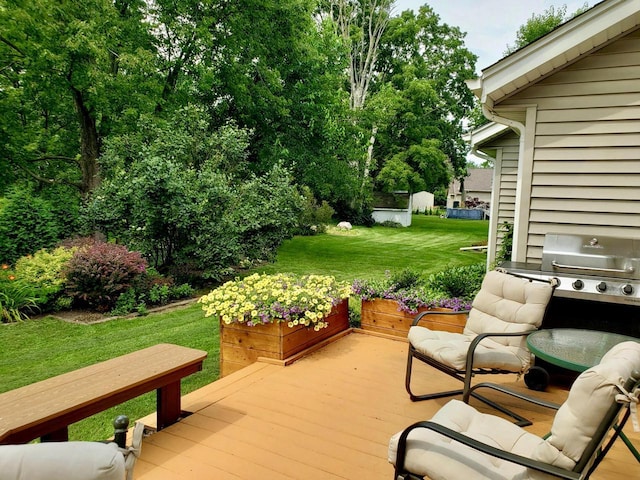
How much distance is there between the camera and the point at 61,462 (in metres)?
1.17

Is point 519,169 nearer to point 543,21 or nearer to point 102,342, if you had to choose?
point 102,342

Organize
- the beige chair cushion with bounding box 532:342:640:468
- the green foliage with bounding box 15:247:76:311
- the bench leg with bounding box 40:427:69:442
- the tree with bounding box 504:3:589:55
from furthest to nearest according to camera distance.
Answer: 1. the tree with bounding box 504:3:589:55
2. the green foliage with bounding box 15:247:76:311
3. the bench leg with bounding box 40:427:69:442
4. the beige chair cushion with bounding box 532:342:640:468

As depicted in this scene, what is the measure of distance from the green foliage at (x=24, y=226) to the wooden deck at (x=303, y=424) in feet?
17.8

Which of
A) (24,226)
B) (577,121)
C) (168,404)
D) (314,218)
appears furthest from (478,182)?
(168,404)

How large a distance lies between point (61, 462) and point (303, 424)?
1828 millimetres

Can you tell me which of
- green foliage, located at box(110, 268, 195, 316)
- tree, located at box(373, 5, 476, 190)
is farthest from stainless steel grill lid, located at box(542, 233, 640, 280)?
tree, located at box(373, 5, 476, 190)

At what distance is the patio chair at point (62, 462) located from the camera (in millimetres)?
1136

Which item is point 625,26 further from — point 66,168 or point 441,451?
point 66,168

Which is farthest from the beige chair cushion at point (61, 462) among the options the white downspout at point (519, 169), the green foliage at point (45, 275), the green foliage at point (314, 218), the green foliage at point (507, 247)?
A: the green foliage at point (314, 218)

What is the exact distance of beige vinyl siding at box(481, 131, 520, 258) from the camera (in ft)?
27.1

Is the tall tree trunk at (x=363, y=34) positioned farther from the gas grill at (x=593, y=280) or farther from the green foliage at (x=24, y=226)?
the gas grill at (x=593, y=280)

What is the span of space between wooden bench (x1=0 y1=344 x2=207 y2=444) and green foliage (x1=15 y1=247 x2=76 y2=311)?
4185 mm

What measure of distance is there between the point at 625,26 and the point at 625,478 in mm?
3587

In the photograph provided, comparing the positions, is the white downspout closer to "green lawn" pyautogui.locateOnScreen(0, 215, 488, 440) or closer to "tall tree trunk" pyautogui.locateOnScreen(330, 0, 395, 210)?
"green lawn" pyautogui.locateOnScreen(0, 215, 488, 440)
